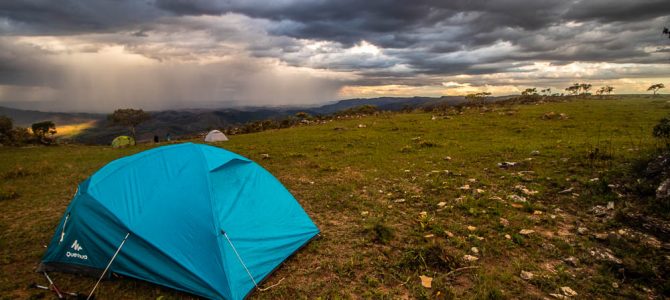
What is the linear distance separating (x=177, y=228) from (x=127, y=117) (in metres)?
62.7

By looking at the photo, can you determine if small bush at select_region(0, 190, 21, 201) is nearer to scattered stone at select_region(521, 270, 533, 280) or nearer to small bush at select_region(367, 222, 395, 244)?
small bush at select_region(367, 222, 395, 244)

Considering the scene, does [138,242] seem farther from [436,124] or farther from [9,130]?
[9,130]

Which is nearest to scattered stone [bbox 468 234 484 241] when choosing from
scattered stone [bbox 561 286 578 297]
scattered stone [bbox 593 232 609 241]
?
scattered stone [bbox 561 286 578 297]

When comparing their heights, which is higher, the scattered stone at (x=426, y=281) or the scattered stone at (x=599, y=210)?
the scattered stone at (x=599, y=210)

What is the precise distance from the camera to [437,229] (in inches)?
317

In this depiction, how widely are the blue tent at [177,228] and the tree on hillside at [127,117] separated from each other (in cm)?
5858

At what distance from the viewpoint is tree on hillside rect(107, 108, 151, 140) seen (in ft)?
188

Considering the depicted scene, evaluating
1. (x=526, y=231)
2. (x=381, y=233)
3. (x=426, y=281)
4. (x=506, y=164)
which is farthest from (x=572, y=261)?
(x=506, y=164)

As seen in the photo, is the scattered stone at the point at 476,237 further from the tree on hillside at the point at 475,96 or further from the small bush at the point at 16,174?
the tree on hillside at the point at 475,96

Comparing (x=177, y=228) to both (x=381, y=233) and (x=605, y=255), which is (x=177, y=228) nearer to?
(x=381, y=233)

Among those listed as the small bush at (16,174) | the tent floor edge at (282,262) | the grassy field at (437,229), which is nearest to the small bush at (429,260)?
the grassy field at (437,229)

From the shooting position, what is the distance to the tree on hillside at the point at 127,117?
188 ft

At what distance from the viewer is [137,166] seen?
7.03 m

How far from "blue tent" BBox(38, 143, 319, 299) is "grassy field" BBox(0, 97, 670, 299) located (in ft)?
1.26
